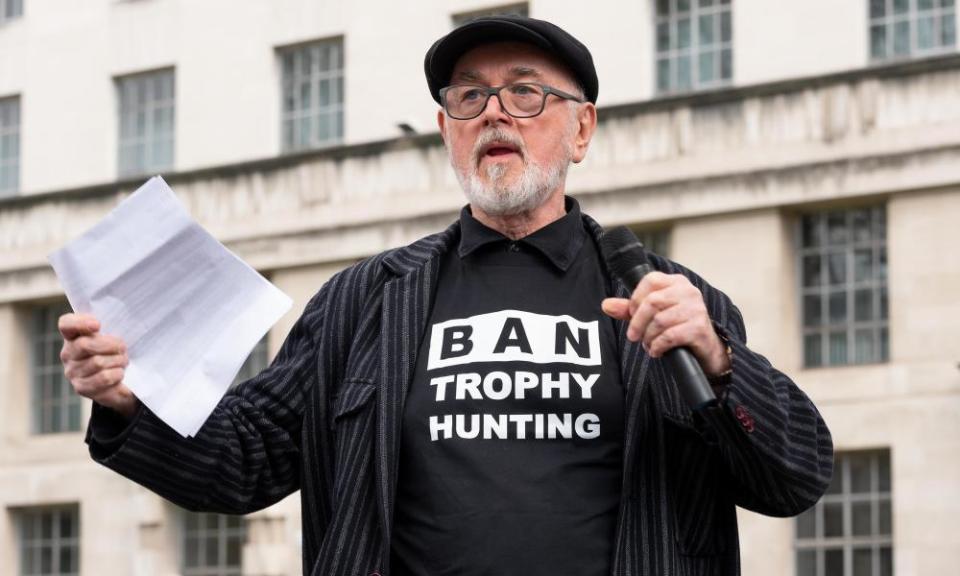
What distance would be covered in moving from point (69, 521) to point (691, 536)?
26157mm

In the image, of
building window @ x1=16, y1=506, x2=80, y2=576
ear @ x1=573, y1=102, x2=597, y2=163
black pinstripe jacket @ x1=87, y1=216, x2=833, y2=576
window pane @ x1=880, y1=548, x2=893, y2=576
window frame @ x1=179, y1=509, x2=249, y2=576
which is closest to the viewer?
black pinstripe jacket @ x1=87, y1=216, x2=833, y2=576

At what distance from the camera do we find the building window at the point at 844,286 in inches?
883

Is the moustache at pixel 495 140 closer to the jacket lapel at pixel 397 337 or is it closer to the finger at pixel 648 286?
the jacket lapel at pixel 397 337

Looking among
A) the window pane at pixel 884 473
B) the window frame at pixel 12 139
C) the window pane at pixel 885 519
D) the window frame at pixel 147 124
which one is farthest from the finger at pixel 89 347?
the window frame at pixel 12 139

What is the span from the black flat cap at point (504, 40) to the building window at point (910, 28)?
18.3 meters

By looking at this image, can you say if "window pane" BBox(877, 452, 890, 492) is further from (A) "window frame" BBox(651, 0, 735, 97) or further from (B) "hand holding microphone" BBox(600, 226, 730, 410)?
(B) "hand holding microphone" BBox(600, 226, 730, 410)

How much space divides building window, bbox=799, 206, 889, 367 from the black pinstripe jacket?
18371 mm

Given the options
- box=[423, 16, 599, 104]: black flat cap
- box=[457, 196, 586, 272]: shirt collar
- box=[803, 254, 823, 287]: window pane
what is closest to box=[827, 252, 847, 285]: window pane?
box=[803, 254, 823, 287]: window pane

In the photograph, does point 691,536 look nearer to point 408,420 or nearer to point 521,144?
point 408,420

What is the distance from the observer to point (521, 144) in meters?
4.59

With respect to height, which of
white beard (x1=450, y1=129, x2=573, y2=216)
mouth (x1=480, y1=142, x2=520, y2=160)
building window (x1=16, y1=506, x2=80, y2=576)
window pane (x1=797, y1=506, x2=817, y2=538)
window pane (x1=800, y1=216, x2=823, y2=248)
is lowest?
building window (x1=16, y1=506, x2=80, y2=576)

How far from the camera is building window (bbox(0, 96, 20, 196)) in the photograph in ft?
101

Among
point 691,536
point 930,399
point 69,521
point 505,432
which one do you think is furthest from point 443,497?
point 69,521

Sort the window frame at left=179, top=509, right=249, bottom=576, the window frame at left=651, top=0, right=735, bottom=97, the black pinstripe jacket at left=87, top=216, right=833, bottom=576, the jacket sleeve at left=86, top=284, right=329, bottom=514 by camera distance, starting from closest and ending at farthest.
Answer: the black pinstripe jacket at left=87, top=216, right=833, bottom=576 → the jacket sleeve at left=86, top=284, right=329, bottom=514 → the window frame at left=651, top=0, right=735, bottom=97 → the window frame at left=179, top=509, right=249, bottom=576
